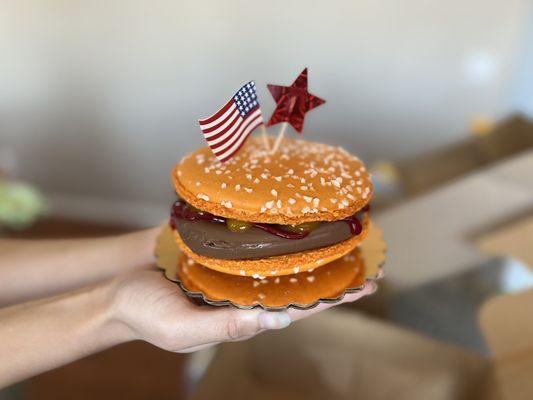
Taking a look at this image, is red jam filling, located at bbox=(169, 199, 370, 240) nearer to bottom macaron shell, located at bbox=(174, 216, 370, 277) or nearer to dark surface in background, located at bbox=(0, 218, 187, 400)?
bottom macaron shell, located at bbox=(174, 216, 370, 277)

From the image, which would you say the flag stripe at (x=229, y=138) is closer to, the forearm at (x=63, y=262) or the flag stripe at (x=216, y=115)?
the flag stripe at (x=216, y=115)

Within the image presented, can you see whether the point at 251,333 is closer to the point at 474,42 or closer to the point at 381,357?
the point at 381,357

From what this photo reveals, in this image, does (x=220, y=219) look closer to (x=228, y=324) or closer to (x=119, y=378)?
(x=228, y=324)

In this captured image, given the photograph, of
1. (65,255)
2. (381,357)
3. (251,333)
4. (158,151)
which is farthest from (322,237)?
(158,151)

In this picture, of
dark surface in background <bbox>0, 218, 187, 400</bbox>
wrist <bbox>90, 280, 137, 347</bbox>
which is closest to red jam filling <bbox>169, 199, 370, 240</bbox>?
wrist <bbox>90, 280, 137, 347</bbox>

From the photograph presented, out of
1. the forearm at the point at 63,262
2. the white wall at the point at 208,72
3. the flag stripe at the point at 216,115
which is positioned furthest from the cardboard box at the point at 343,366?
the white wall at the point at 208,72
